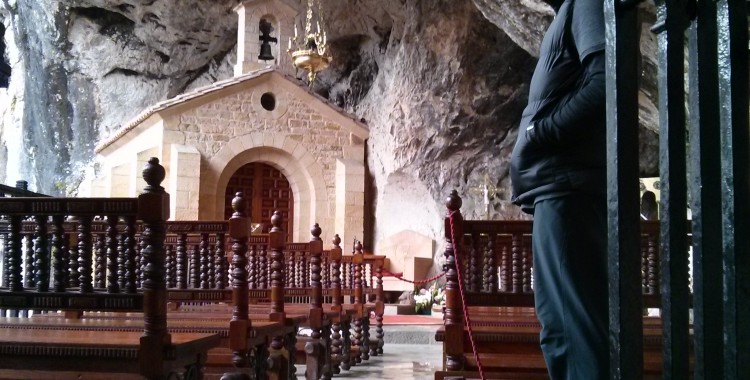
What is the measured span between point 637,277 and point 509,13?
10027mm

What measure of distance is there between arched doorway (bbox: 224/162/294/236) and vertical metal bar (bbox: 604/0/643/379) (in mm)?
14912

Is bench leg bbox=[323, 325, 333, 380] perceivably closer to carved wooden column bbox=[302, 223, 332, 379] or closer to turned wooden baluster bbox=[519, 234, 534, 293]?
carved wooden column bbox=[302, 223, 332, 379]

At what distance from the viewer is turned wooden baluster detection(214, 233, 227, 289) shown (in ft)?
14.7

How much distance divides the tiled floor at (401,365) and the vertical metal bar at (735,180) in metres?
6.33

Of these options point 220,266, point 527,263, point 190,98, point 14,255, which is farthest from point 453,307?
point 190,98

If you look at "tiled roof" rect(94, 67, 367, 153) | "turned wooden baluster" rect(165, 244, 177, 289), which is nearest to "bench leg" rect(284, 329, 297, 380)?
"turned wooden baluster" rect(165, 244, 177, 289)

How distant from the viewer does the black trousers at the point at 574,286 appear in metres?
2.25

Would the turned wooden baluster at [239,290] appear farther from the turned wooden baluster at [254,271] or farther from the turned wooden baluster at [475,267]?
the turned wooden baluster at [254,271]

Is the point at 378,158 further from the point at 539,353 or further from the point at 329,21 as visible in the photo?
the point at 539,353

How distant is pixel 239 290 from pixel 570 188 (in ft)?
8.36

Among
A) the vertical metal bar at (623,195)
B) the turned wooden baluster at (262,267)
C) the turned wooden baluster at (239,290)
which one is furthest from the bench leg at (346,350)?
the vertical metal bar at (623,195)

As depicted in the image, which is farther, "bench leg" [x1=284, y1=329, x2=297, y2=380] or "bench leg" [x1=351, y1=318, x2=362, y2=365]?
"bench leg" [x1=351, y1=318, x2=362, y2=365]

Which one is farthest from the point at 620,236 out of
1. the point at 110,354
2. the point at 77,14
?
A: the point at 77,14

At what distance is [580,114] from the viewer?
229 cm
